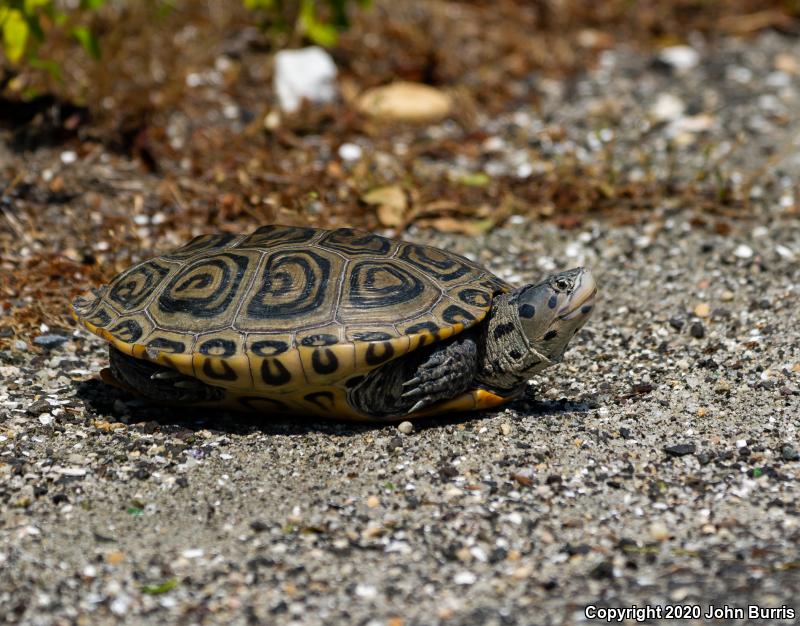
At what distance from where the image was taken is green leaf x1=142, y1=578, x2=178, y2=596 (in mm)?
3213

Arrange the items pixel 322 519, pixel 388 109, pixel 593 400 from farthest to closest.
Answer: pixel 388 109
pixel 593 400
pixel 322 519

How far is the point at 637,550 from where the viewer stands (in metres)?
3.41

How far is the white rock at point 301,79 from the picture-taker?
786cm

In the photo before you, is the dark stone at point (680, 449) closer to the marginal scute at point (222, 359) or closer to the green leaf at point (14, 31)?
the marginal scute at point (222, 359)

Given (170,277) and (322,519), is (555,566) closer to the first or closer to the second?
(322,519)

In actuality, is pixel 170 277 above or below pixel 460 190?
above

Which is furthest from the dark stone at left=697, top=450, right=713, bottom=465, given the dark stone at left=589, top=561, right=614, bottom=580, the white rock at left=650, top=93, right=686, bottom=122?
the white rock at left=650, top=93, right=686, bottom=122

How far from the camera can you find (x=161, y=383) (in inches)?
171

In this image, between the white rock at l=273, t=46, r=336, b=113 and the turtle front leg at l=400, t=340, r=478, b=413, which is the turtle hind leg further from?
the white rock at l=273, t=46, r=336, b=113

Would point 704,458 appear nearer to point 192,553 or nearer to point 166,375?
point 192,553

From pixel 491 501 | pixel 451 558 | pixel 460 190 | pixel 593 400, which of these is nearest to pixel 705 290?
pixel 593 400

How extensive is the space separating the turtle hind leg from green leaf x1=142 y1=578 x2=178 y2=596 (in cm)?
119

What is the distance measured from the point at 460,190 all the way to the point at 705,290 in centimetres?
206

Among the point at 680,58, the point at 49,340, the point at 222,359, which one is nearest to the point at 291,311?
the point at 222,359
